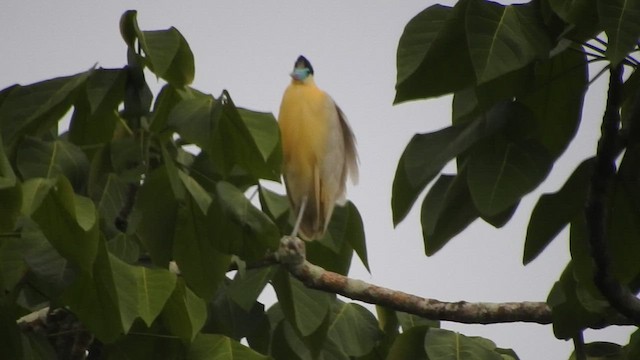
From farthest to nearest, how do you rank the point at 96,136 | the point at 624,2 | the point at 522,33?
the point at 96,136, the point at 522,33, the point at 624,2

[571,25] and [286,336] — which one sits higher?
[571,25]

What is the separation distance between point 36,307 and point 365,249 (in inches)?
39.9

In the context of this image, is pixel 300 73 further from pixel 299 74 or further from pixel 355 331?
pixel 355 331

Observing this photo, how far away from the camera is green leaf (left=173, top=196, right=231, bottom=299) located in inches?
98.9

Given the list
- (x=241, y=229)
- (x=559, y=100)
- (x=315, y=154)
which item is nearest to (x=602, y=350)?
(x=559, y=100)

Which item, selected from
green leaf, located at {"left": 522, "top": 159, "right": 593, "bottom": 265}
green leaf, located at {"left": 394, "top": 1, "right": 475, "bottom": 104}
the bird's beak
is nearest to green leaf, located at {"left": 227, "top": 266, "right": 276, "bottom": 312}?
green leaf, located at {"left": 522, "top": 159, "right": 593, "bottom": 265}

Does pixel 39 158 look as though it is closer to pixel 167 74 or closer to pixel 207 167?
pixel 167 74

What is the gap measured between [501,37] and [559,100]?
0.43 meters

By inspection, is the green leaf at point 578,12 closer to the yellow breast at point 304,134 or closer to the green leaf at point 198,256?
the green leaf at point 198,256

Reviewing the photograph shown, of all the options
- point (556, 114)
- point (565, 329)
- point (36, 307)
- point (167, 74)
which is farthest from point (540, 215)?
point (36, 307)

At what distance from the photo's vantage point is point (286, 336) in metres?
3.18

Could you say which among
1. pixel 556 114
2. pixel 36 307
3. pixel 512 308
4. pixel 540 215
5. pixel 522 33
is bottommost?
pixel 36 307

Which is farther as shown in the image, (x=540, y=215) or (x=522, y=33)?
(x=540, y=215)

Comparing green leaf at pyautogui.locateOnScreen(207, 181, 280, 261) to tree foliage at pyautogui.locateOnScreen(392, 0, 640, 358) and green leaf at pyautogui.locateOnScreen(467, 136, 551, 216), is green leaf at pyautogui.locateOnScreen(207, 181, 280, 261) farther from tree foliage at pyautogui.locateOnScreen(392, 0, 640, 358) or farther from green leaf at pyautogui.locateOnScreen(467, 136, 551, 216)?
green leaf at pyautogui.locateOnScreen(467, 136, 551, 216)
